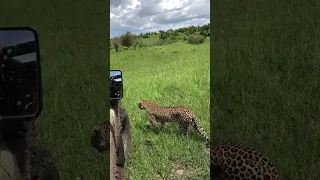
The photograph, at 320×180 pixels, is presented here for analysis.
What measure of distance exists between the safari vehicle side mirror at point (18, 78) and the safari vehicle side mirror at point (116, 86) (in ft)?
0.75

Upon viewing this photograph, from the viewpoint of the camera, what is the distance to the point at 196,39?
2.66ft

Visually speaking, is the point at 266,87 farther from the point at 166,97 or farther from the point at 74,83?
the point at 74,83

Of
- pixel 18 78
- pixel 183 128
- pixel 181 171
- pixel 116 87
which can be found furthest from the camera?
pixel 183 128

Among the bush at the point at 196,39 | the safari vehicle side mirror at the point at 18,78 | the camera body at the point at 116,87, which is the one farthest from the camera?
the bush at the point at 196,39

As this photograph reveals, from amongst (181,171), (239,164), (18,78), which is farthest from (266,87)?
(18,78)

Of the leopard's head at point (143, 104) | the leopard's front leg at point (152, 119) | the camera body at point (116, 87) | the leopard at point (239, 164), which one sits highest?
the camera body at point (116, 87)

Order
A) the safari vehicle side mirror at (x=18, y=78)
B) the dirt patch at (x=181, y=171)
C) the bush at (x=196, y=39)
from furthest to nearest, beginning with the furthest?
the bush at (x=196, y=39) → the dirt patch at (x=181, y=171) → the safari vehicle side mirror at (x=18, y=78)

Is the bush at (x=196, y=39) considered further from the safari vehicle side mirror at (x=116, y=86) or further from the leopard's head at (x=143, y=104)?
the safari vehicle side mirror at (x=116, y=86)

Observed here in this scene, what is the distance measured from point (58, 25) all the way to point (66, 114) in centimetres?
21

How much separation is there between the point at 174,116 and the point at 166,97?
0.06 m

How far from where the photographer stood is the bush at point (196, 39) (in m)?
0.80

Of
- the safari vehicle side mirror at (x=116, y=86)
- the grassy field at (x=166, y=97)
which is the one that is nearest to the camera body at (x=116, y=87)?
the safari vehicle side mirror at (x=116, y=86)

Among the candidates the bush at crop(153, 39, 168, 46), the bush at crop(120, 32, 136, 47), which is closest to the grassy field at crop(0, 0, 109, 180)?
the bush at crop(120, 32, 136, 47)

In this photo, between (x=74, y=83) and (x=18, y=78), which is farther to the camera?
(x=74, y=83)
